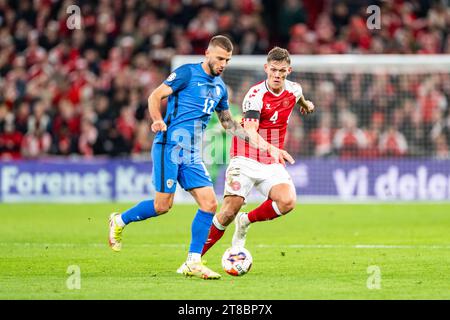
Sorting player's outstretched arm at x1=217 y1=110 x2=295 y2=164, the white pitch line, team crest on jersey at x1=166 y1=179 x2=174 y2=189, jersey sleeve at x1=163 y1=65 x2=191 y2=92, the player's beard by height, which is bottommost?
the white pitch line

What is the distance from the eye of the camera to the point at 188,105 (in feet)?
33.1

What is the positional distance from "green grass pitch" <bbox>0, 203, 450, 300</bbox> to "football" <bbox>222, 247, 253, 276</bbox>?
5.7 inches

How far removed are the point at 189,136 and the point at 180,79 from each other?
1.87 ft

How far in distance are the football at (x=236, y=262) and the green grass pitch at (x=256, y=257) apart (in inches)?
5.7

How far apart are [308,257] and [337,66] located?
11380 millimetres

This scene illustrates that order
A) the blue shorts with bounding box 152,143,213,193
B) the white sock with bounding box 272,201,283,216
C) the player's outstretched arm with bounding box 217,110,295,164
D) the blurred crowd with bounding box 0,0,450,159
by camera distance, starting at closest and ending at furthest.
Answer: the blue shorts with bounding box 152,143,213,193, the player's outstretched arm with bounding box 217,110,295,164, the white sock with bounding box 272,201,283,216, the blurred crowd with bounding box 0,0,450,159

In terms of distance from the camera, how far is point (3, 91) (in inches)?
944

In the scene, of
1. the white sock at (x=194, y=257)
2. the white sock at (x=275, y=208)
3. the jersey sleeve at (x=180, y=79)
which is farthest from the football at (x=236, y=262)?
the jersey sleeve at (x=180, y=79)

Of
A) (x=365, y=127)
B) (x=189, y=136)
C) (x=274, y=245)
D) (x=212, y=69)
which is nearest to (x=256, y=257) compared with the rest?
(x=274, y=245)

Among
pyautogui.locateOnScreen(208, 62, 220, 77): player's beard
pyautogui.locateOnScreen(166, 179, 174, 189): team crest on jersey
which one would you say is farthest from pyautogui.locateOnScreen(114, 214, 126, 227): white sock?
pyautogui.locateOnScreen(208, 62, 220, 77): player's beard

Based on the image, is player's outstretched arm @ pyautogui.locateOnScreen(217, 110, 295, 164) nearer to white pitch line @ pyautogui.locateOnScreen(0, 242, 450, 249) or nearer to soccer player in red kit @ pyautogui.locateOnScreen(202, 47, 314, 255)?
soccer player in red kit @ pyautogui.locateOnScreen(202, 47, 314, 255)

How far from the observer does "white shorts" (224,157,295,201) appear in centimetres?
1059

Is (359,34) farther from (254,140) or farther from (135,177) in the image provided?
(254,140)

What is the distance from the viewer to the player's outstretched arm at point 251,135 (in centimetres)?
1012
